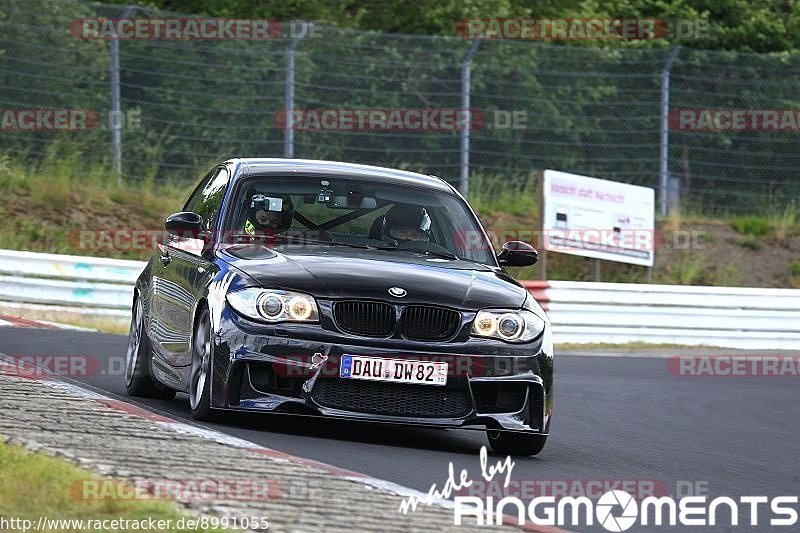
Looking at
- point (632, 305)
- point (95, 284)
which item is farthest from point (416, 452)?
point (632, 305)

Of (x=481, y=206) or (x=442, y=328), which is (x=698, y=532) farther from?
(x=481, y=206)

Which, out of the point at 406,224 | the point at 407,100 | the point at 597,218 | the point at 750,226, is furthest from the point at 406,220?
the point at 750,226

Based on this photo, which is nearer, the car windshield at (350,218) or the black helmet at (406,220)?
the car windshield at (350,218)

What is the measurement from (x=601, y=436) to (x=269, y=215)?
8.24 ft

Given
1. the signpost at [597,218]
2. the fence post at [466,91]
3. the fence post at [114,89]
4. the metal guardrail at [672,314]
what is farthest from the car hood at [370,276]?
the fence post at [466,91]

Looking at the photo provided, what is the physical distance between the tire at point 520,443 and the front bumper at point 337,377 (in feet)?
0.78

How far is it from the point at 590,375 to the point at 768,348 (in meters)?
7.08

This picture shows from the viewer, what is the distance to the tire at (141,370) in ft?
35.8

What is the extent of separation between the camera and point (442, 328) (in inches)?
356

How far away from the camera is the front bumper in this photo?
8852 mm

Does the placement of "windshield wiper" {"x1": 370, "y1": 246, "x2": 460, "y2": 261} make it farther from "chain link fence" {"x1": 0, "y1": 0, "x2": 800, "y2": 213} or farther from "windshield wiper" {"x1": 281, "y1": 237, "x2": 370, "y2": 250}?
"chain link fence" {"x1": 0, "y1": 0, "x2": 800, "y2": 213}

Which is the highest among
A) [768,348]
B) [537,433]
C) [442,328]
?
[442,328]

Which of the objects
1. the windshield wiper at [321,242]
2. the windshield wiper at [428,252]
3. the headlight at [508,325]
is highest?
the windshield wiper at [321,242]

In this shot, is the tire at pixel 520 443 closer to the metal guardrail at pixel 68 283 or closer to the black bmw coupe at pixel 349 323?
the black bmw coupe at pixel 349 323
